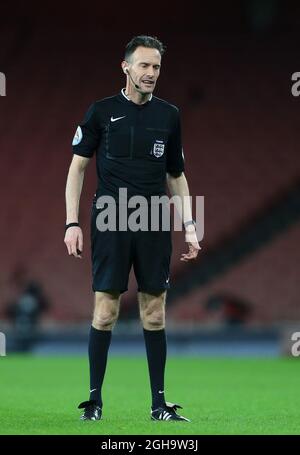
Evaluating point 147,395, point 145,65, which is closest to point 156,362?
point 145,65

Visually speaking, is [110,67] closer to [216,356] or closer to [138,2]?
[138,2]

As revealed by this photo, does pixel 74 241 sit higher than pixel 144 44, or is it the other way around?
pixel 144 44

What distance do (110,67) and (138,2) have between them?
1.01 m

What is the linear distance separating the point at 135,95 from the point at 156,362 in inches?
50.5

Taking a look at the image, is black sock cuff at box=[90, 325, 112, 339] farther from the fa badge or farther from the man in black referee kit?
the fa badge

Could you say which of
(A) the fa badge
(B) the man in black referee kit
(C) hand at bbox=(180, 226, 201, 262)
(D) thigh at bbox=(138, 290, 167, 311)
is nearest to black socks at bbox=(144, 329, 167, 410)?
(B) the man in black referee kit

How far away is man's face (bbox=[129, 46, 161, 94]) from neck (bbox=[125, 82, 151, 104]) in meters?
0.10

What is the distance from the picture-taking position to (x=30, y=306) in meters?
15.0

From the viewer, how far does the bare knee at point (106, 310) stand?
5.53 m

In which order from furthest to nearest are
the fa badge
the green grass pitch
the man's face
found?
the fa badge
the man's face
the green grass pitch

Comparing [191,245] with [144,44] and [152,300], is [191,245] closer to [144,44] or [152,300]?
[152,300]

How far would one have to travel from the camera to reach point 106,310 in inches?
218

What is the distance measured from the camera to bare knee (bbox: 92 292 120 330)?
5527mm

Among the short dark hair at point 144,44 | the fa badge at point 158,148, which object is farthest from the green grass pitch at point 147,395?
the short dark hair at point 144,44
